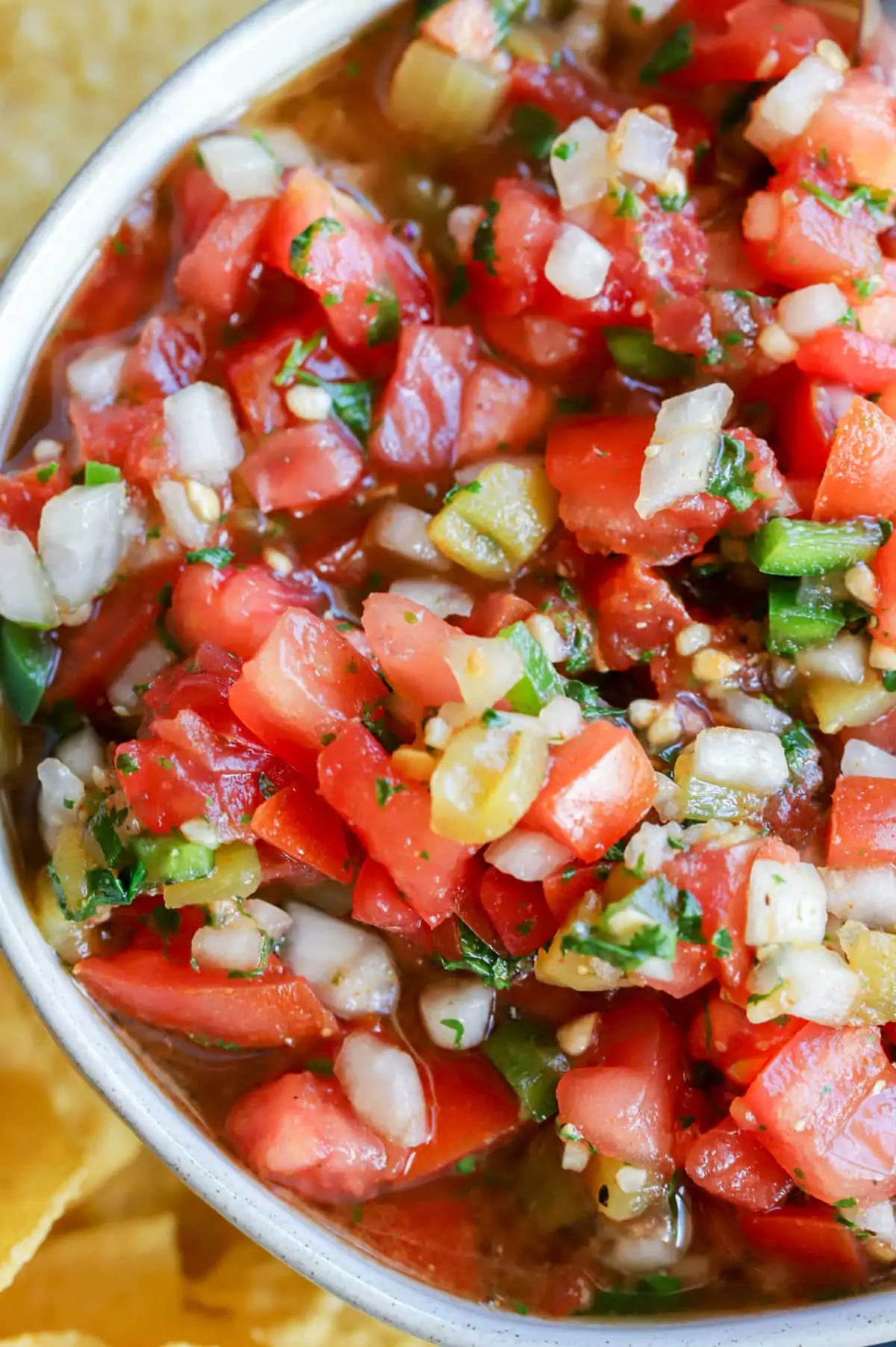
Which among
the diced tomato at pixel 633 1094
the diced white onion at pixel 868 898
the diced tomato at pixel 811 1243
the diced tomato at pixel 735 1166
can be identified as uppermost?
the diced white onion at pixel 868 898

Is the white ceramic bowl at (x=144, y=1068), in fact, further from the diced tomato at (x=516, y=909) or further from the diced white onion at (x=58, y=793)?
the diced tomato at (x=516, y=909)

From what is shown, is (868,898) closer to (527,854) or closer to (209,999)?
(527,854)

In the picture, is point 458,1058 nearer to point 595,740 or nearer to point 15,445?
point 595,740

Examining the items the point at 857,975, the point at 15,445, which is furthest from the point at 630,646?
the point at 15,445

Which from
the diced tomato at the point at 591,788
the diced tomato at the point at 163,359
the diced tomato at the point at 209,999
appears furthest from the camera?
the diced tomato at the point at 163,359

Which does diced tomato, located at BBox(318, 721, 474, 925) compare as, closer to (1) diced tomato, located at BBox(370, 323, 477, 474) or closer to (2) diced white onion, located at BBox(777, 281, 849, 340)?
(1) diced tomato, located at BBox(370, 323, 477, 474)

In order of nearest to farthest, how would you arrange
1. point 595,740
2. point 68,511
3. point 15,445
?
point 595,740, point 68,511, point 15,445

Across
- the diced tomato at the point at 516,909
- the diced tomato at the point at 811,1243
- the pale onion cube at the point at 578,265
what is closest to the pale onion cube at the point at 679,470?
the pale onion cube at the point at 578,265
